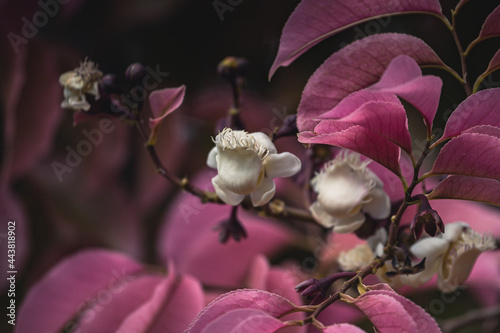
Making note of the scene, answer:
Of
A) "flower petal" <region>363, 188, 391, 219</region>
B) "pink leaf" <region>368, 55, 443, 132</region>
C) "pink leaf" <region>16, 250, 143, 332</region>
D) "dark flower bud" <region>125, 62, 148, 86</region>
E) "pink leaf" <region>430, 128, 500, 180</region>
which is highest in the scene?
"pink leaf" <region>368, 55, 443, 132</region>

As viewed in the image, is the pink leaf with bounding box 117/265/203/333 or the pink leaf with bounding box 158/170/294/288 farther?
the pink leaf with bounding box 158/170/294/288

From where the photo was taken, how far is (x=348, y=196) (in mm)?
268

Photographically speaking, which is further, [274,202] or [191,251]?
[191,251]

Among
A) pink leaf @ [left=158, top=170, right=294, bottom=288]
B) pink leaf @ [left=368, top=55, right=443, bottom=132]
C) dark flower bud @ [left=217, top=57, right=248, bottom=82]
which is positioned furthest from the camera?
pink leaf @ [left=158, top=170, right=294, bottom=288]

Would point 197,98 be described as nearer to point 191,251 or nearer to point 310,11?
point 191,251

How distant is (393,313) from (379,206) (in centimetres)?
7

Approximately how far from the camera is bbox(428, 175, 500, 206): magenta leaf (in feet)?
0.76

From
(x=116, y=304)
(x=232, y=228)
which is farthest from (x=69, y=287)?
(x=232, y=228)

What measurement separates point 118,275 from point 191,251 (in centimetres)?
6

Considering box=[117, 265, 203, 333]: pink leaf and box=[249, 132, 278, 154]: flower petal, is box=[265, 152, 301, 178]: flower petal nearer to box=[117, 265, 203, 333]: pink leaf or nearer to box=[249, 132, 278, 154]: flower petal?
box=[249, 132, 278, 154]: flower petal

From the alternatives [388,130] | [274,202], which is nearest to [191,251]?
[274,202]

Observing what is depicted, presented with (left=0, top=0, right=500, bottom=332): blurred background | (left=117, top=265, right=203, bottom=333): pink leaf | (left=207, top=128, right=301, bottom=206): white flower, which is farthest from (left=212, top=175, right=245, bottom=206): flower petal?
(left=0, top=0, right=500, bottom=332): blurred background

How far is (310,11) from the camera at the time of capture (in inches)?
9.9

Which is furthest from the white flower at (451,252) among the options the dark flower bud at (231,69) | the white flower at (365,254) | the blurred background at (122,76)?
the blurred background at (122,76)
